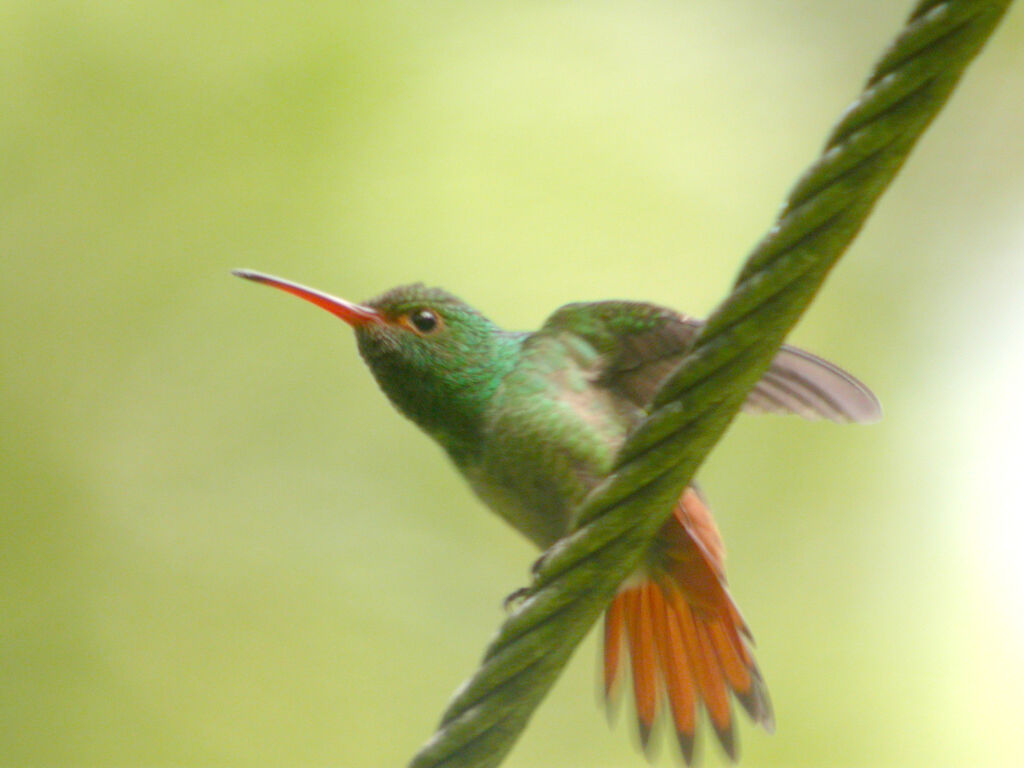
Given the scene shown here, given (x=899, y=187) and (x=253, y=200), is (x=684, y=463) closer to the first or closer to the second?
(x=253, y=200)

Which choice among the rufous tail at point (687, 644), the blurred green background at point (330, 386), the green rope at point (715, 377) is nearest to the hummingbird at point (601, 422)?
the rufous tail at point (687, 644)

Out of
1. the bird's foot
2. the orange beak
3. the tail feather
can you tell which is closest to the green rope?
the bird's foot

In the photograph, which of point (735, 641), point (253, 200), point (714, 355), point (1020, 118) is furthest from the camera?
point (1020, 118)

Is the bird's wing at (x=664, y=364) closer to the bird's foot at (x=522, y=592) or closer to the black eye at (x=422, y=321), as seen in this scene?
the black eye at (x=422, y=321)

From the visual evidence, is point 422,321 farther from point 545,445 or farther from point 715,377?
point 715,377

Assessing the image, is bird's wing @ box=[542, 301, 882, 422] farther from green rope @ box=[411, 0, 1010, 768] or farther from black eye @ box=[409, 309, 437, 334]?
green rope @ box=[411, 0, 1010, 768]

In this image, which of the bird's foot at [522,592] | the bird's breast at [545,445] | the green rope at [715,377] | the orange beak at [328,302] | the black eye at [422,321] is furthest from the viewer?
the black eye at [422,321]

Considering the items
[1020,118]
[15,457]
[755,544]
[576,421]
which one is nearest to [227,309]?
[15,457]
